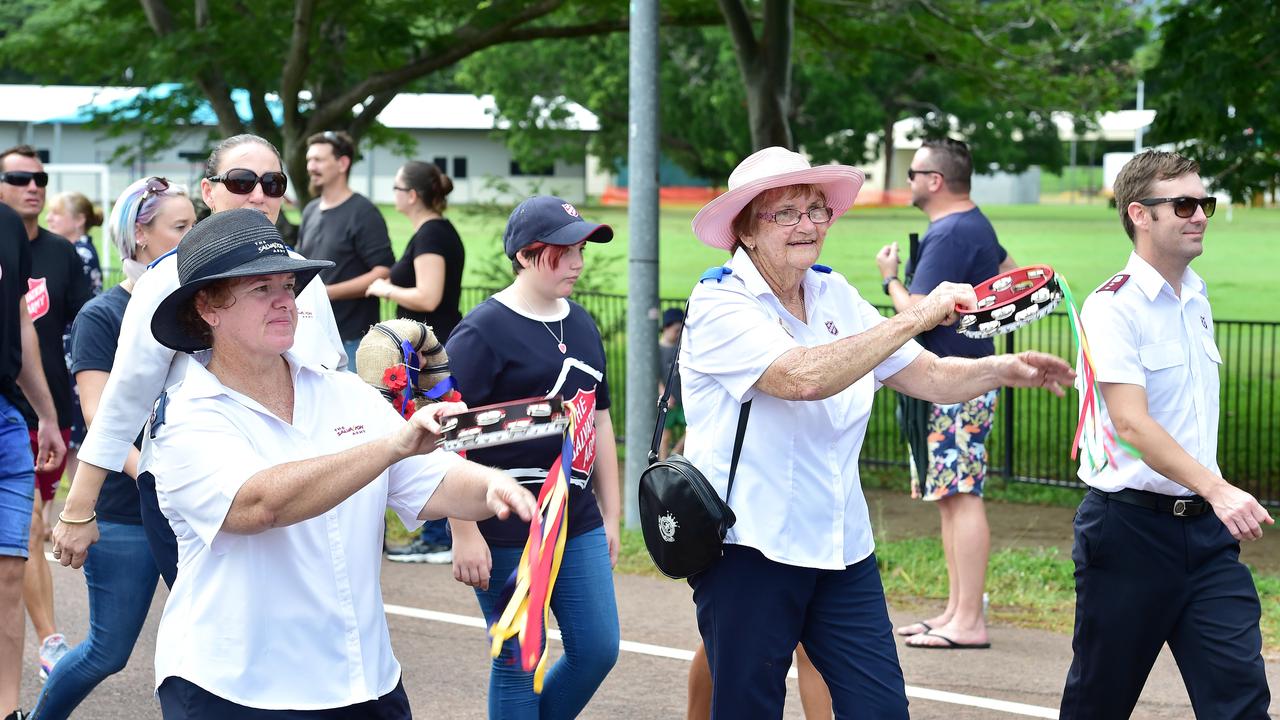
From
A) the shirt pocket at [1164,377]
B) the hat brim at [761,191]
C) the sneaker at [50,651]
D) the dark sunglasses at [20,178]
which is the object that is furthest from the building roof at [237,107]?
A: the shirt pocket at [1164,377]

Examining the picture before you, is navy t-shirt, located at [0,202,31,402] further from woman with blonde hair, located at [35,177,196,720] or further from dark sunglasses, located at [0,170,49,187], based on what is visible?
dark sunglasses, located at [0,170,49,187]

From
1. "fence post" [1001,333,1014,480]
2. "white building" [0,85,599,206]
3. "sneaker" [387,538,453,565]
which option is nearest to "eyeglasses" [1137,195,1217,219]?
"sneaker" [387,538,453,565]

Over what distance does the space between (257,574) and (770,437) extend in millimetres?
1417

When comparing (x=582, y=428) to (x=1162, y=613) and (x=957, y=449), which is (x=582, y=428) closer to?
(x=1162, y=613)

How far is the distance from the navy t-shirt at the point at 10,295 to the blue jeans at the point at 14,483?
0.10m

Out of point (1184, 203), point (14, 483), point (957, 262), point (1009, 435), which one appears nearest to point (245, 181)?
point (14, 483)

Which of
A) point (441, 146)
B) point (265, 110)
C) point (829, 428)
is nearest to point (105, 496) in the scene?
point (829, 428)

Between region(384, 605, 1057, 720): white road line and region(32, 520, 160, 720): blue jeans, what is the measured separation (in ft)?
7.69

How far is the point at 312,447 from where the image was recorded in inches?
120

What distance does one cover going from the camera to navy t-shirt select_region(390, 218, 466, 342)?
8000mm

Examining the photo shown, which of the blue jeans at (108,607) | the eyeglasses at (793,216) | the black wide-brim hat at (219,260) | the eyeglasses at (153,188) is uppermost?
the eyeglasses at (153,188)

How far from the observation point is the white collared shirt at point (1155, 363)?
4137 mm

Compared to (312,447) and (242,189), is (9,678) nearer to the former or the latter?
(242,189)

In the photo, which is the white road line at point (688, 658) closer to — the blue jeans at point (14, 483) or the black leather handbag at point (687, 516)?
the black leather handbag at point (687, 516)
